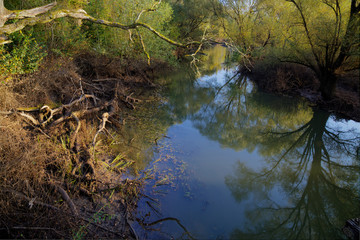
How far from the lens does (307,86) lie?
53.7ft

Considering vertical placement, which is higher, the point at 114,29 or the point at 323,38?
the point at 323,38

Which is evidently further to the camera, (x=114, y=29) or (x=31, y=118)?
(x=114, y=29)

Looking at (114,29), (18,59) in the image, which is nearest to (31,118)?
(18,59)

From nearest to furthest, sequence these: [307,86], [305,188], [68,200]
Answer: [68,200], [305,188], [307,86]

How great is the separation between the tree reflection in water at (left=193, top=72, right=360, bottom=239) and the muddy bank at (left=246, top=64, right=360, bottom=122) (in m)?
0.96

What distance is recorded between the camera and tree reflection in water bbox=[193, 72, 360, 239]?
17.9 ft

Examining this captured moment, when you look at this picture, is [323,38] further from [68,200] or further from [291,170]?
[68,200]

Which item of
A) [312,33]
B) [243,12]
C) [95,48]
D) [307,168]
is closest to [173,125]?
[307,168]

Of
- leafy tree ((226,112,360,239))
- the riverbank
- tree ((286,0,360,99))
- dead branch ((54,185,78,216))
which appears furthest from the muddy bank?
dead branch ((54,185,78,216))

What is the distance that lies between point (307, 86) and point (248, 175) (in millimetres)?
12380

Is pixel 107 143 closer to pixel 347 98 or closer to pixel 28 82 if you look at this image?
pixel 28 82

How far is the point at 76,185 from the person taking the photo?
4707 mm

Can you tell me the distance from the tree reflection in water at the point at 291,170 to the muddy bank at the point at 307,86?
0.96 meters

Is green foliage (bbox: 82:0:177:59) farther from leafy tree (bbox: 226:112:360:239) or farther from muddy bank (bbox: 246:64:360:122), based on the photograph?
leafy tree (bbox: 226:112:360:239)
